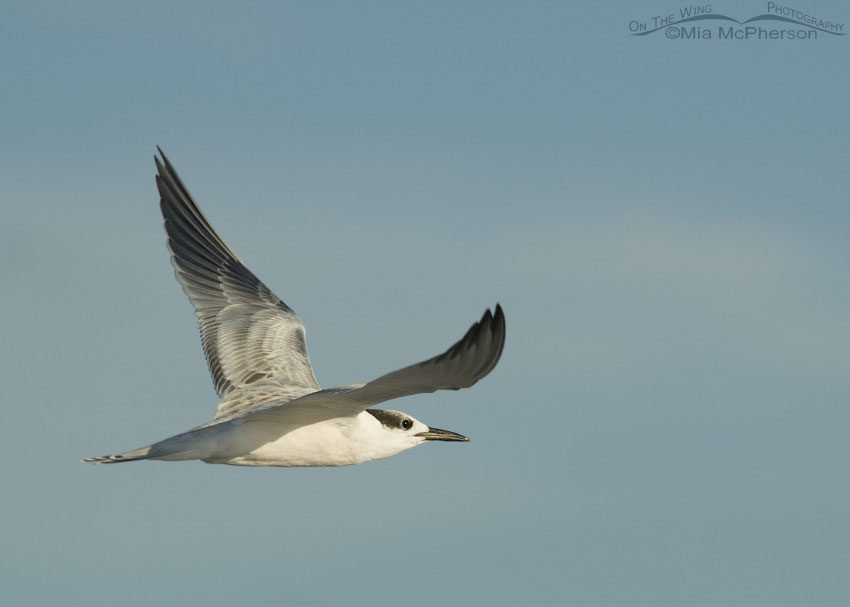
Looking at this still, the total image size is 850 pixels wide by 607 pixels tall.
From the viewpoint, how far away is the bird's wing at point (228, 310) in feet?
61.2

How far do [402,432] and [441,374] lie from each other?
452cm

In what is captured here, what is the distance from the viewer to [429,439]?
17.0m

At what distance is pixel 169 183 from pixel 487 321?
11539mm

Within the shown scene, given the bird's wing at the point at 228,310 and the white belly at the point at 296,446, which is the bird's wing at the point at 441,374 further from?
the bird's wing at the point at 228,310

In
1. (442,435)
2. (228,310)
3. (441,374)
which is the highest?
(228,310)

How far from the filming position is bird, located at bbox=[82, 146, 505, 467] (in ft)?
41.0

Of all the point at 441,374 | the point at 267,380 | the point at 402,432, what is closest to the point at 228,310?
the point at 267,380

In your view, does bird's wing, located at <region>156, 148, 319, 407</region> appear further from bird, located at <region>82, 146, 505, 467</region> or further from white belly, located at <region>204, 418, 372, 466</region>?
white belly, located at <region>204, 418, 372, 466</region>

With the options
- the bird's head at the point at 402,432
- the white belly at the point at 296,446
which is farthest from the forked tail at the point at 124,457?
the bird's head at the point at 402,432

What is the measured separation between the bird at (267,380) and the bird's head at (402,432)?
1cm

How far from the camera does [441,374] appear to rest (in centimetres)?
1229

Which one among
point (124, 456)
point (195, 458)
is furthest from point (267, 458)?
point (124, 456)

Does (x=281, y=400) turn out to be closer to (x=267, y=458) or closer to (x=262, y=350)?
(x=267, y=458)

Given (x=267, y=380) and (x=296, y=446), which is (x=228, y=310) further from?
(x=296, y=446)
